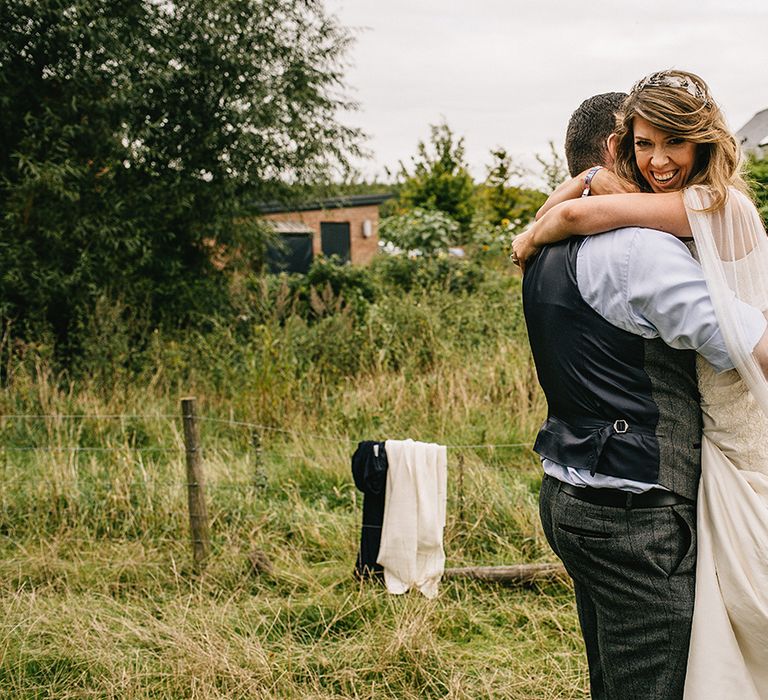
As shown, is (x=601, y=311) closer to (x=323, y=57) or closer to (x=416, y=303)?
(x=416, y=303)

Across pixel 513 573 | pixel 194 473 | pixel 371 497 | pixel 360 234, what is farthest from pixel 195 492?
pixel 360 234

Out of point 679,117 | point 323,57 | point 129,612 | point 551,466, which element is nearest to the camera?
point 679,117

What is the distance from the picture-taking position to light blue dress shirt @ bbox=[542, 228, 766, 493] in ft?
5.41

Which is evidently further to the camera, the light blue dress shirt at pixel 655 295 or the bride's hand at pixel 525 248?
the bride's hand at pixel 525 248

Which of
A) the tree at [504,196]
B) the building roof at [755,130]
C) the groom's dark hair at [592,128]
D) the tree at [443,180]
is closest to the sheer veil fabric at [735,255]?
the groom's dark hair at [592,128]

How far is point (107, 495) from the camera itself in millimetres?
5164

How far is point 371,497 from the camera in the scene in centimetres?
430

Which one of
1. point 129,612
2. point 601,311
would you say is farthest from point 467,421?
point 601,311

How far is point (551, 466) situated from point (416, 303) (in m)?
7.01

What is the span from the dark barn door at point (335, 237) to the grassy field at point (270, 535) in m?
18.3

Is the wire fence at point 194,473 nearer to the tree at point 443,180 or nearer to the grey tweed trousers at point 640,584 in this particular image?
the grey tweed trousers at point 640,584

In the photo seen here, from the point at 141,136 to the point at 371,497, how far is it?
255 inches

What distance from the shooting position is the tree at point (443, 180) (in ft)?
71.4

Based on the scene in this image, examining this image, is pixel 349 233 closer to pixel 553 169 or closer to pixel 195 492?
pixel 553 169
